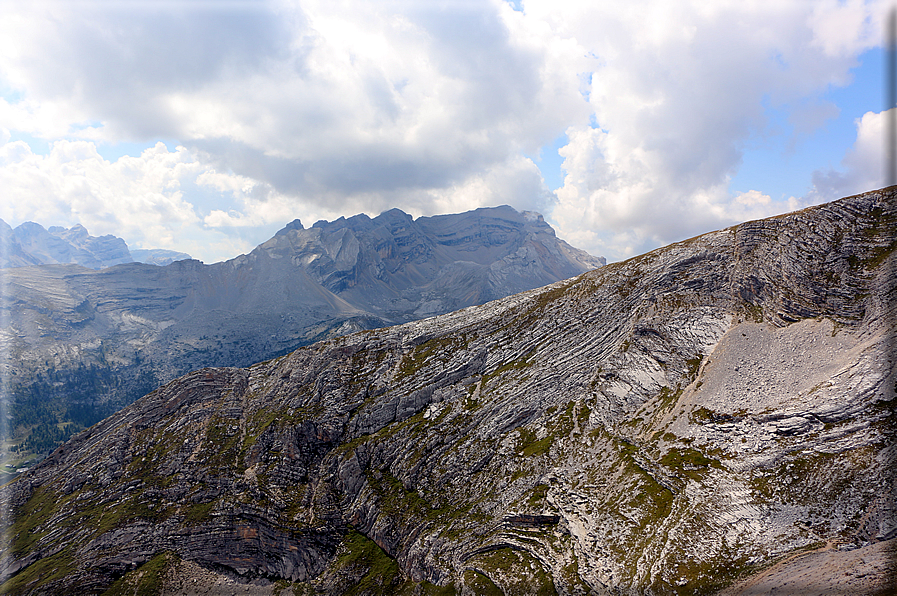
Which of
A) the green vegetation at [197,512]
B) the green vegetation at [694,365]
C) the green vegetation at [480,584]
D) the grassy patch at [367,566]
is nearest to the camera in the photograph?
the green vegetation at [480,584]

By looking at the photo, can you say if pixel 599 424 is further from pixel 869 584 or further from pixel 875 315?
pixel 875 315

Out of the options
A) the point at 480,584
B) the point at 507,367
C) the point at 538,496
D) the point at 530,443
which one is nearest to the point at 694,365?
the point at 530,443

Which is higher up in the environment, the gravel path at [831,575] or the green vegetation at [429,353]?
the green vegetation at [429,353]

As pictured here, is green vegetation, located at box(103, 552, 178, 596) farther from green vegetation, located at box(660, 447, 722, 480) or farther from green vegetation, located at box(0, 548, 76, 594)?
green vegetation, located at box(660, 447, 722, 480)

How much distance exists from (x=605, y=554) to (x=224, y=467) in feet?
288

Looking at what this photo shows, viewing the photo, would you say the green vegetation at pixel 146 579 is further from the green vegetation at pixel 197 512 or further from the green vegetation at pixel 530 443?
the green vegetation at pixel 530 443

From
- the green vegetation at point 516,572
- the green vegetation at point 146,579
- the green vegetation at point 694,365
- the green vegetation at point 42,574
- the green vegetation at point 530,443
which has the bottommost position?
the green vegetation at point 146,579

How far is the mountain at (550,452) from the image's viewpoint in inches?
2024

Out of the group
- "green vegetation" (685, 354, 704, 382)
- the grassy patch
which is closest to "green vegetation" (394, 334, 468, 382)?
the grassy patch

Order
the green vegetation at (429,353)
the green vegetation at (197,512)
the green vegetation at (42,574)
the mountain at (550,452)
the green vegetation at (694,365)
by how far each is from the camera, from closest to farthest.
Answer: the mountain at (550,452), the green vegetation at (694,365), the green vegetation at (42,574), the green vegetation at (197,512), the green vegetation at (429,353)

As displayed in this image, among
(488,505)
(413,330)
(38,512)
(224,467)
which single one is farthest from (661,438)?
(38,512)

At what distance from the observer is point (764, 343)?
71.2 metres

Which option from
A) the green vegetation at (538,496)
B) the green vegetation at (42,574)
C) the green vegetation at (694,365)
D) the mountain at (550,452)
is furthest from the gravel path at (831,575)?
the green vegetation at (42,574)

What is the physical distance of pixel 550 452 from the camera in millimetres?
77125
